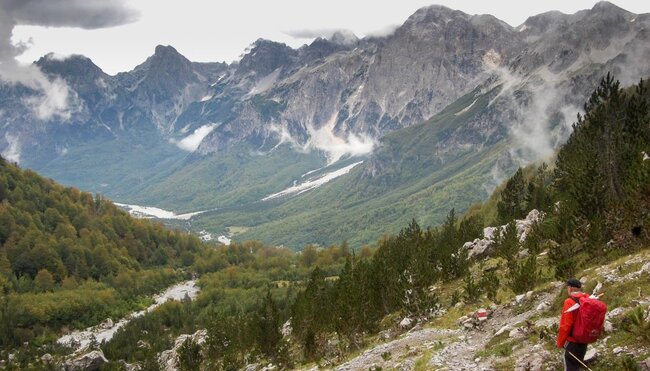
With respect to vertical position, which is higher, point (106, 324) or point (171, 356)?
point (171, 356)

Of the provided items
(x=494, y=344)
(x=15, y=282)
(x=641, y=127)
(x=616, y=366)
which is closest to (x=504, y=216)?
(x=641, y=127)

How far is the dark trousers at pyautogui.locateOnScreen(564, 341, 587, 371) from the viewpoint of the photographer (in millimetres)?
21344

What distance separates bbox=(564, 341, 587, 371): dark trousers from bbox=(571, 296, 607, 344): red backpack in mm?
515

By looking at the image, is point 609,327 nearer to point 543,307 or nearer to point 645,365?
point 645,365

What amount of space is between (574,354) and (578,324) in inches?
59.8

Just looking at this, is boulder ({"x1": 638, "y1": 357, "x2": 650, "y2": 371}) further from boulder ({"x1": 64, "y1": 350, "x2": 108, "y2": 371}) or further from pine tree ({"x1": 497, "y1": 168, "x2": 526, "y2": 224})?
boulder ({"x1": 64, "y1": 350, "x2": 108, "y2": 371})

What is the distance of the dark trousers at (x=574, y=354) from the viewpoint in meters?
21.3

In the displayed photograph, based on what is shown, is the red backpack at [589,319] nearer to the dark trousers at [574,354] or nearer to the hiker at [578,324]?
the hiker at [578,324]

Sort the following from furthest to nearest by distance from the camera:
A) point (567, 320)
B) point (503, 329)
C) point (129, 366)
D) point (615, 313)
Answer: point (129, 366)
point (503, 329)
point (615, 313)
point (567, 320)

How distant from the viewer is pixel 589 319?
67.6ft

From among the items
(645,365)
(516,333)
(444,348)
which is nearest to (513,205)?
(444,348)

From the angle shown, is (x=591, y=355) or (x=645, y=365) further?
(x=591, y=355)

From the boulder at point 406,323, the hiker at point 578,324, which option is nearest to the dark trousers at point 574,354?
the hiker at point 578,324

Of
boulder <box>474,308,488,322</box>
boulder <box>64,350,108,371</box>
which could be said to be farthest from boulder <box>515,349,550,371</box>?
boulder <box>64,350,108,371</box>
